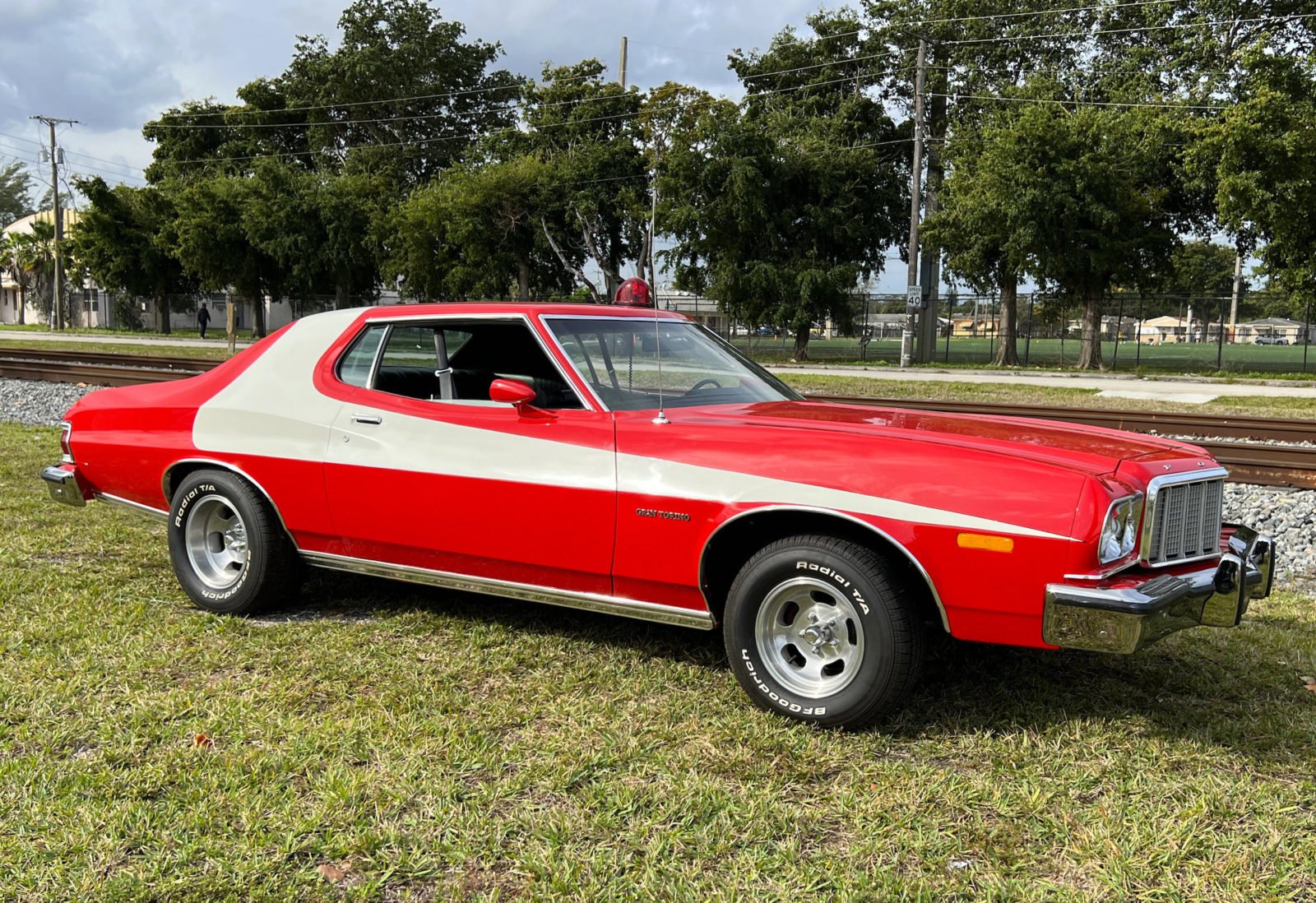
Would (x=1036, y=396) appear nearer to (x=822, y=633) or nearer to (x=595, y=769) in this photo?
(x=822, y=633)

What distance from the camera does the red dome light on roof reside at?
5145 mm

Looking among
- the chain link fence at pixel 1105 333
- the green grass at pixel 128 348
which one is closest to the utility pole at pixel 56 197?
the green grass at pixel 128 348

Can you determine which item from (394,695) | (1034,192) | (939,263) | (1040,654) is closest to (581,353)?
(394,695)

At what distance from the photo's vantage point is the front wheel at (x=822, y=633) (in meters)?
3.51

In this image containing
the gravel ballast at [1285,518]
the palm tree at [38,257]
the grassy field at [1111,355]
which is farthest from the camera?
the palm tree at [38,257]

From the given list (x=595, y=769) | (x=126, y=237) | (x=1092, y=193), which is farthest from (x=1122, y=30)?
(x=126, y=237)

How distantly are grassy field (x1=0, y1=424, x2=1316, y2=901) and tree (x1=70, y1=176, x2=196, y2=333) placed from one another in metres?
48.5

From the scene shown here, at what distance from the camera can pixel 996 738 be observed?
3.75m

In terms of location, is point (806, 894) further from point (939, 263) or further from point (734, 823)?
point (939, 263)

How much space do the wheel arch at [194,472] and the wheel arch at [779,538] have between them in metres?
2.11

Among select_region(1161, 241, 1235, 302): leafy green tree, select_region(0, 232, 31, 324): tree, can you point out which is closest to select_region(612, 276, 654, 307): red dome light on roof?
select_region(0, 232, 31, 324): tree

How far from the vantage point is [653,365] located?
176 inches

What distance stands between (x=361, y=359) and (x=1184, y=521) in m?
3.47

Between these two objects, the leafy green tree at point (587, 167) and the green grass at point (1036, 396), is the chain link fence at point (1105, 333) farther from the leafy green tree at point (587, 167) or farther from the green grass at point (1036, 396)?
the green grass at point (1036, 396)
